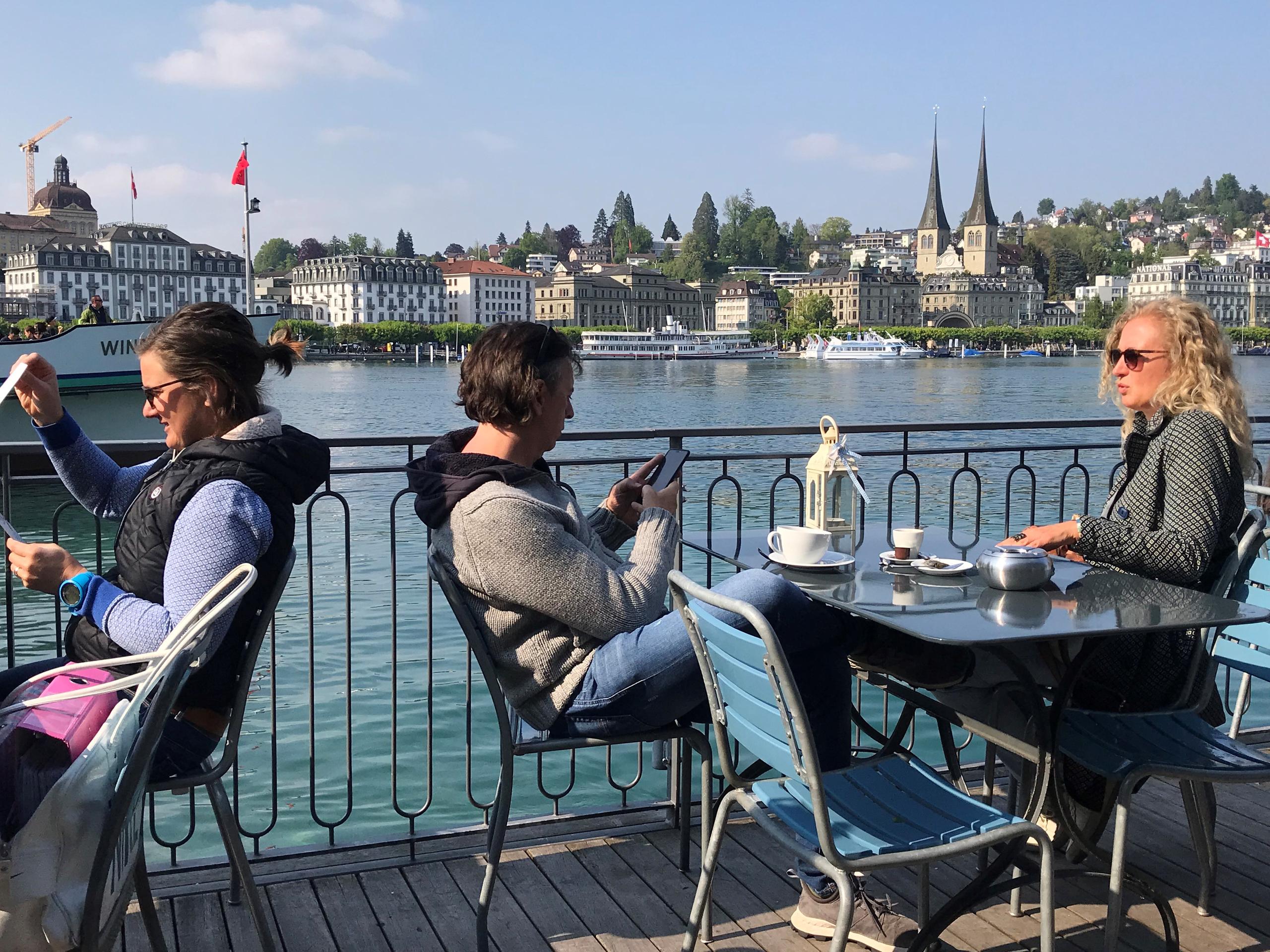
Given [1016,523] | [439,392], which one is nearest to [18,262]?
[439,392]

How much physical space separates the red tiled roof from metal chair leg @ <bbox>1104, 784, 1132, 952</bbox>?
136 meters

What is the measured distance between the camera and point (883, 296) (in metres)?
143

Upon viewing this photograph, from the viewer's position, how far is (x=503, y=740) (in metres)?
2.65

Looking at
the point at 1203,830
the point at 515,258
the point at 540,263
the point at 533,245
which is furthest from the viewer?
the point at 533,245

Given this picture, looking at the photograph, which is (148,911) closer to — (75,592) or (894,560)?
(75,592)

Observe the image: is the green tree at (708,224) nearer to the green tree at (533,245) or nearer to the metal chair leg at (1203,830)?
the green tree at (533,245)

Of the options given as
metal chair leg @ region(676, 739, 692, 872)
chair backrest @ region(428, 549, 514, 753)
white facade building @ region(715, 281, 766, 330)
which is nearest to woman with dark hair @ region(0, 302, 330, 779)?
chair backrest @ region(428, 549, 514, 753)

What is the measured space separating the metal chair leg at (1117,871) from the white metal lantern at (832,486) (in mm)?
953

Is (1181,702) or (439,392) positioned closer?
(1181,702)

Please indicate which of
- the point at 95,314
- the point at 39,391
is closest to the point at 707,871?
the point at 39,391

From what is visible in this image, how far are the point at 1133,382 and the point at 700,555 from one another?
30.9ft

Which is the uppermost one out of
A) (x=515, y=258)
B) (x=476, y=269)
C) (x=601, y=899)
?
(x=515, y=258)

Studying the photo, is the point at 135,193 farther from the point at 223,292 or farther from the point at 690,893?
the point at 223,292

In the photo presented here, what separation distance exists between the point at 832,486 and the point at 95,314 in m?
19.5
